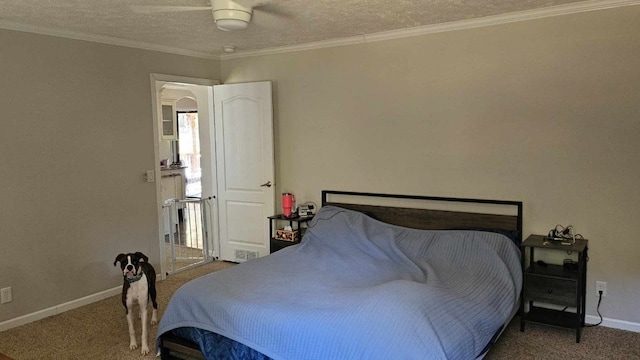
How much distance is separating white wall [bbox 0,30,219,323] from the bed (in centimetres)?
157

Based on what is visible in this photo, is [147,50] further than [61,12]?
Yes

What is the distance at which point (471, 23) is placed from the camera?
12.2 ft

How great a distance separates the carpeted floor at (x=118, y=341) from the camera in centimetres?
306

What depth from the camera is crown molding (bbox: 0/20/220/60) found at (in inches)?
140

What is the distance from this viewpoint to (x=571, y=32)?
11.1 ft

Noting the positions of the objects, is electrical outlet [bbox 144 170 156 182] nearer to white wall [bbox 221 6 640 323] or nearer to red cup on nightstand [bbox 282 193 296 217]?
red cup on nightstand [bbox 282 193 296 217]

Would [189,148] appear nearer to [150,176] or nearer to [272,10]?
[150,176]

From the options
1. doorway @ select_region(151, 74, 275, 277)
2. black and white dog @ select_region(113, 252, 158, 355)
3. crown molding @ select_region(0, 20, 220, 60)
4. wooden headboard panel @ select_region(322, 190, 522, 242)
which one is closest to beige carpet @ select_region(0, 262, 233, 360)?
black and white dog @ select_region(113, 252, 158, 355)

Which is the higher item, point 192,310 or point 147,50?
point 147,50

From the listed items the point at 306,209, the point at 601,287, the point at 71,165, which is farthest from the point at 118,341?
the point at 601,287

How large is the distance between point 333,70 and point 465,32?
131 centimetres

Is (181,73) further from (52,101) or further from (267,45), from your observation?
(52,101)

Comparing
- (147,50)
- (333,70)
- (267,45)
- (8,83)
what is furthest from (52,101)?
(333,70)

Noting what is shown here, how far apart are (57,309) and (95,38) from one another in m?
2.38
